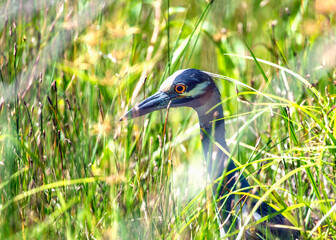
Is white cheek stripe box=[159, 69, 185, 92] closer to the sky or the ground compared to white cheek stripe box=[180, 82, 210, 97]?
closer to the sky

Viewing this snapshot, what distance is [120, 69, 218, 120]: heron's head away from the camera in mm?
2121

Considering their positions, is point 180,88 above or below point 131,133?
above

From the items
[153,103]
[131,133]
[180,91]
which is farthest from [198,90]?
[131,133]

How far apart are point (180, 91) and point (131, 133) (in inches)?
17.4

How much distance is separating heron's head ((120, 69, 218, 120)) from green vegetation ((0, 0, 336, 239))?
103 millimetres

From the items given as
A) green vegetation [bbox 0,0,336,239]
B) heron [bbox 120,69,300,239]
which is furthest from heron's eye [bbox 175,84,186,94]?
green vegetation [bbox 0,0,336,239]

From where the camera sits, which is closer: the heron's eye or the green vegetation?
the green vegetation

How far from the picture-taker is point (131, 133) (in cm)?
246

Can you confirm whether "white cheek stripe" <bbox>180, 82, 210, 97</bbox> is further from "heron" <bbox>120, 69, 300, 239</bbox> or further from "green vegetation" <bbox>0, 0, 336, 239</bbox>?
"green vegetation" <bbox>0, 0, 336, 239</bbox>

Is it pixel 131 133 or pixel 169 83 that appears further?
pixel 131 133

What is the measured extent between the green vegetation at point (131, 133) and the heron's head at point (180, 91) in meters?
0.10

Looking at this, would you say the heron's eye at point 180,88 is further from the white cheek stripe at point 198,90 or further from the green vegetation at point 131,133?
the green vegetation at point 131,133

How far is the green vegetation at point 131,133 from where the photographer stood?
185 cm

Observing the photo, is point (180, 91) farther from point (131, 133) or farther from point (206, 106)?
point (131, 133)
